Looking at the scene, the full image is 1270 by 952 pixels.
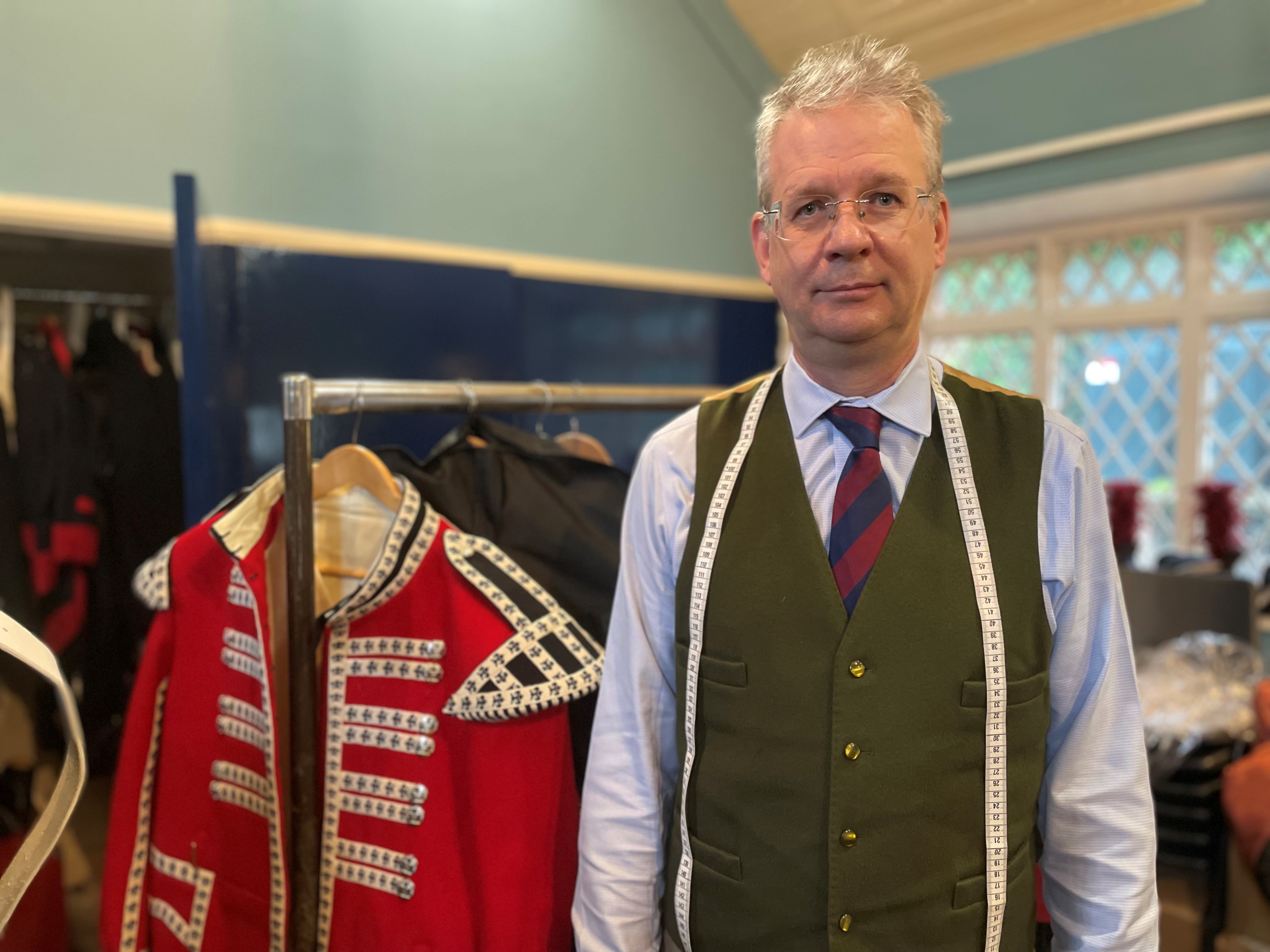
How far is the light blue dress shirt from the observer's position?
0.89 m

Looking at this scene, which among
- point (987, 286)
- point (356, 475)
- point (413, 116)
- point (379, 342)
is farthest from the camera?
point (987, 286)

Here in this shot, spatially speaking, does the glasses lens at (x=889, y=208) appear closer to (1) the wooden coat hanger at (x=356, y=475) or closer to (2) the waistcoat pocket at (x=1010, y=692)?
(2) the waistcoat pocket at (x=1010, y=692)

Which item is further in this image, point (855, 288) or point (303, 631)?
point (303, 631)

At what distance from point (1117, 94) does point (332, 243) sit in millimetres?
2721

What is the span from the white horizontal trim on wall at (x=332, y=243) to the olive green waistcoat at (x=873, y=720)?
1.40 meters

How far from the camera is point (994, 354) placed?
12.2ft

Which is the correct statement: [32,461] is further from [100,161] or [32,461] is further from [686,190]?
[686,190]

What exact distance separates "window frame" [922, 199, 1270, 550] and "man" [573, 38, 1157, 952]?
2589 mm

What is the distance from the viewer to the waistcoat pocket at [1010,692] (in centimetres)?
86

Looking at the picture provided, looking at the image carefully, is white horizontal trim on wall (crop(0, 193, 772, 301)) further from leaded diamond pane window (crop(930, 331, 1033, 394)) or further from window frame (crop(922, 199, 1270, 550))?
window frame (crop(922, 199, 1270, 550))

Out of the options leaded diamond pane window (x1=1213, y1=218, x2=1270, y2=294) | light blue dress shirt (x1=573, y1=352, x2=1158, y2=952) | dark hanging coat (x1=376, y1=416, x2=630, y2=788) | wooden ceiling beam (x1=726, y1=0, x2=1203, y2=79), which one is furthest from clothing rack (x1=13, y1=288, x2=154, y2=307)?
leaded diamond pane window (x1=1213, y1=218, x2=1270, y2=294)

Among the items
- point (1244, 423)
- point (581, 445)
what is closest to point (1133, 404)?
point (1244, 423)

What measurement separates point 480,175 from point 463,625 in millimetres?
2099

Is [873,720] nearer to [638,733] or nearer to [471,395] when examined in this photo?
[638,733]
